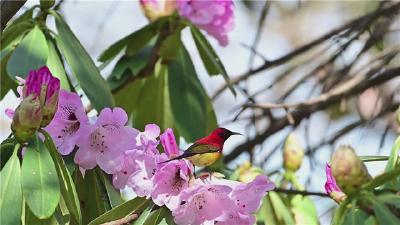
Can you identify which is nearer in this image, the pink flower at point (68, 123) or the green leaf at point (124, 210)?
the green leaf at point (124, 210)

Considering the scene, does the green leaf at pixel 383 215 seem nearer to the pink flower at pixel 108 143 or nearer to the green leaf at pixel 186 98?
the pink flower at pixel 108 143

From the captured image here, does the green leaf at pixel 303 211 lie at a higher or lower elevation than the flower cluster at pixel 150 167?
lower

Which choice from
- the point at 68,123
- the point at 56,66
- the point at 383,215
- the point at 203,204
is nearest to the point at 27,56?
the point at 56,66

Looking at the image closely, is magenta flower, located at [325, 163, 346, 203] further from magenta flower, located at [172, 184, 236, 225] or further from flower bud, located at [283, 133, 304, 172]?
flower bud, located at [283, 133, 304, 172]

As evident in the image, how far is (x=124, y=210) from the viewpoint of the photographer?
136 cm

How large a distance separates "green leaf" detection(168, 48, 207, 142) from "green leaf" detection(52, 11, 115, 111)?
1.42ft

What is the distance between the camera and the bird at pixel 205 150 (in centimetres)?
138

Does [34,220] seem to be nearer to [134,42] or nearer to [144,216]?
[144,216]

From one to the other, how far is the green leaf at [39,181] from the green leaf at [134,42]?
833 millimetres

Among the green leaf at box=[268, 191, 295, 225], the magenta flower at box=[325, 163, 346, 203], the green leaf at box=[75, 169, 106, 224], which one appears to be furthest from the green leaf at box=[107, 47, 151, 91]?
the magenta flower at box=[325, 163, 346, 203]

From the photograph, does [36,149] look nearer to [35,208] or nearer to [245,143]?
[35,208]

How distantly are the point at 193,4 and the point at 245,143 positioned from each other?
1.84 ft

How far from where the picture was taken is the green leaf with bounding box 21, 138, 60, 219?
1249mm

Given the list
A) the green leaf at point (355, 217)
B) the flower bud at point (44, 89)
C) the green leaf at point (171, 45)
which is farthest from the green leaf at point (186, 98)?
the green leaf at point (355, 217)
